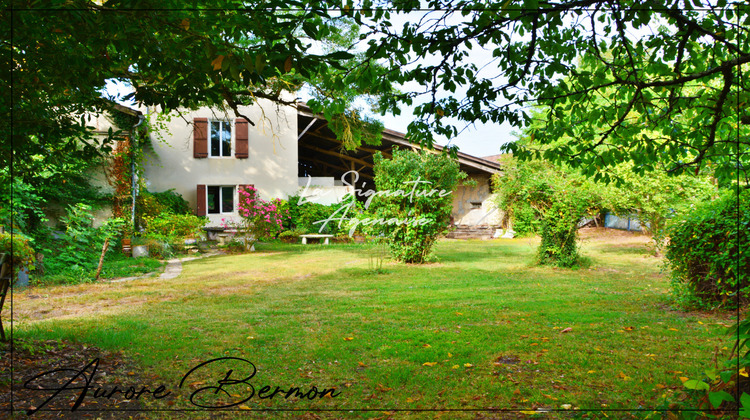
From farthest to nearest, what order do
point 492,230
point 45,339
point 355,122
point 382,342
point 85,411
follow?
point 492,230
point 355,122
point 382,342
point 45,339
point 85,411

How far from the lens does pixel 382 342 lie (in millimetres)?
4422

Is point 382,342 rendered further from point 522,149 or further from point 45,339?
point 45,339

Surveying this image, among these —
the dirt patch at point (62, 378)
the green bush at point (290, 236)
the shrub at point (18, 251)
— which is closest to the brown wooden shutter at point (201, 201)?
the green bush at point (290, 236)

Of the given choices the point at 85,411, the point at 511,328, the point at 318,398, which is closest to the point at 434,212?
the point at 511,328

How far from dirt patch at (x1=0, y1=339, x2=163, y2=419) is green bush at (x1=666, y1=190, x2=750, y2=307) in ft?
18.1

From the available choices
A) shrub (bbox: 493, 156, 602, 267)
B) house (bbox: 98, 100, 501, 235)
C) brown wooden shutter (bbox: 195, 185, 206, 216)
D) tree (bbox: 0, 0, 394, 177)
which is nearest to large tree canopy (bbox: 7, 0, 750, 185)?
tree (bbox: 0, 0, 394, 177)

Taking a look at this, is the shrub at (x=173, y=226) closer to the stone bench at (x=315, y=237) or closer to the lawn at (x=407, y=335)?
the stone bench at (x=315, y=237)

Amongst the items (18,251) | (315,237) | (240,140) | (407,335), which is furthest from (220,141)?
(407,335)

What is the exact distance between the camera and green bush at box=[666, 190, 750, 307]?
462 centimetres

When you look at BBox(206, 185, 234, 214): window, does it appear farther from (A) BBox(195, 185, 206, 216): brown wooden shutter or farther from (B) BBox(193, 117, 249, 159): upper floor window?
(B) BBox(193, 117, 249, 159): upper floor window

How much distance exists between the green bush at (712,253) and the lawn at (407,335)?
42 cm

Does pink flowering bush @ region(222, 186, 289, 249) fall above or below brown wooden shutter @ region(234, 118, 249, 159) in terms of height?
below

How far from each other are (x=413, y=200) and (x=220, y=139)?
33.3 feet

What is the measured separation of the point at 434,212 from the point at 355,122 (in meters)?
3.61
